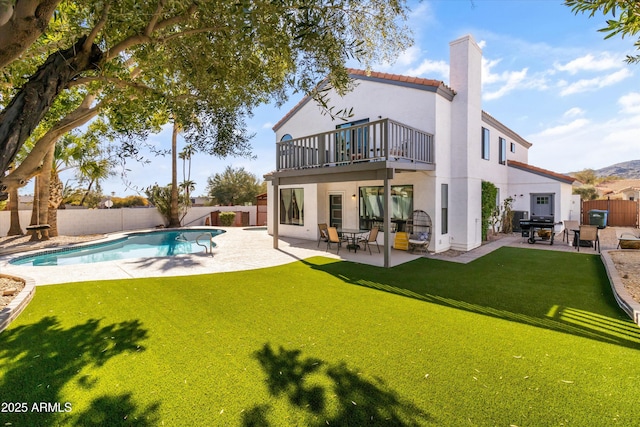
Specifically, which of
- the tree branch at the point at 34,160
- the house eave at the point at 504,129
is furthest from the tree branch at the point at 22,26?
the house eave at the point at 504,129

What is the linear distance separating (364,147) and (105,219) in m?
19.3

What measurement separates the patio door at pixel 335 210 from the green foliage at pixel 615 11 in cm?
1100

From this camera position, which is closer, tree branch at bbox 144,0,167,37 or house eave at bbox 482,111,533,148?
Result: tree branch at bbox 144,0,167,37

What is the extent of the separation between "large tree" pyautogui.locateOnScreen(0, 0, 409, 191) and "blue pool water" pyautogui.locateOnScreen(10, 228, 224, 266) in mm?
6321

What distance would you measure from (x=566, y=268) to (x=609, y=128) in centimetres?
1621

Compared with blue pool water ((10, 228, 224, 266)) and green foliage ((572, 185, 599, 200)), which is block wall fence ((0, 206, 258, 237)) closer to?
blue pool water ((10, 228, 224, 266))

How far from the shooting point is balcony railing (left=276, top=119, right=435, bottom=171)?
31.3 ft

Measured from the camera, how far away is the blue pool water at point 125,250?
11.7 meters

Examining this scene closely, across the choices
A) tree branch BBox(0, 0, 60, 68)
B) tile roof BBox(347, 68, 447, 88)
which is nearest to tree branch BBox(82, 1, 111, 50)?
tree branch BBox(0, 0, 60, 68)

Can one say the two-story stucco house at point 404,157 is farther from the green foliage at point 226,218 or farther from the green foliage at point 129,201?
the green foliage at point 129,201

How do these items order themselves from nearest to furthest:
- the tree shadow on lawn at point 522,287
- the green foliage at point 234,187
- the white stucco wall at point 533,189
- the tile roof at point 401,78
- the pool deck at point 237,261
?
1. the tree shadow on lawn at point 522,287
2. the pool deck at point 237,261
3. the tile roof at point 401,78
4. the white stucco wall at point 533,189
5. the green foliage at point 234,187

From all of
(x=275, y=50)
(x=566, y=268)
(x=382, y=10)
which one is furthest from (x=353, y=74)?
(x=566, y=268)

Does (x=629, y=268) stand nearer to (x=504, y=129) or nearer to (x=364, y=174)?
(x=364, y=174)

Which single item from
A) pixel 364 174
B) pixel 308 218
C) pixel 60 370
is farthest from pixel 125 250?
pixel 60 370
